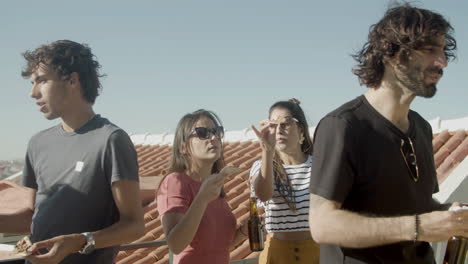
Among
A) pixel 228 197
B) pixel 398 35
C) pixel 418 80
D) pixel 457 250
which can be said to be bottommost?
pixel 228 197

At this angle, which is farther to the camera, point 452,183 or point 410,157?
point 452,183

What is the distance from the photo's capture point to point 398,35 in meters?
1.97

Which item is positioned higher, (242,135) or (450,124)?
(450,124)

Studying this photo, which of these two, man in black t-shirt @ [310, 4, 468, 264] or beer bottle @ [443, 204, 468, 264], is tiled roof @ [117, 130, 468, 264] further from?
man in black t-shirt @ [310, 4, 468, 264]

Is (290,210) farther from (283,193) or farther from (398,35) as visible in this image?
(398,35)

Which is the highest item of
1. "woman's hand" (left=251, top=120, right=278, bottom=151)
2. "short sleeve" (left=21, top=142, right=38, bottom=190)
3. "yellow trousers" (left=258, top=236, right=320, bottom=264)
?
"woman's hand" (left=251, top=120, right=278, bottom=151)

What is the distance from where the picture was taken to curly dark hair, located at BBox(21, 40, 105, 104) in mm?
2318

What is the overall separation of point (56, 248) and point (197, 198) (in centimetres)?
69

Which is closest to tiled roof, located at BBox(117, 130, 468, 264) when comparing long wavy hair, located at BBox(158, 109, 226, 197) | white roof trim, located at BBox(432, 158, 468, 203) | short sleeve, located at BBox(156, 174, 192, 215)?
white roof trim, located at BBox(432, 158, 468, 203)

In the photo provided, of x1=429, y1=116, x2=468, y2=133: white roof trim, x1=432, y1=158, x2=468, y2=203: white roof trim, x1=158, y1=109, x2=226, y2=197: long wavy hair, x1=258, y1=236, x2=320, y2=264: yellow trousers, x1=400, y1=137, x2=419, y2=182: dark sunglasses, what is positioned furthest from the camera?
x1=429, y1=116, x2=468, y2=133: white roof trim

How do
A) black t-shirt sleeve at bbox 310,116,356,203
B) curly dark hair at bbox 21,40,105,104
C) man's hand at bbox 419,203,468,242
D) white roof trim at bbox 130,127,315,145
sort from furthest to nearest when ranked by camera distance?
white roof trim at bbox 130,127,315,145 < curly dark hair at bbox 21,40,105,104 < black t-shirt sleeve at bbox 310,116,356,203 < man's hand at bbox 419,203,468,242

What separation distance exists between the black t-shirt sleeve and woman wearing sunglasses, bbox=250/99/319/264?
1118 mm

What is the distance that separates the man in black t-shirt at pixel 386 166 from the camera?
1.62 meters

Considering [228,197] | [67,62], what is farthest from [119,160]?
[228,197]
